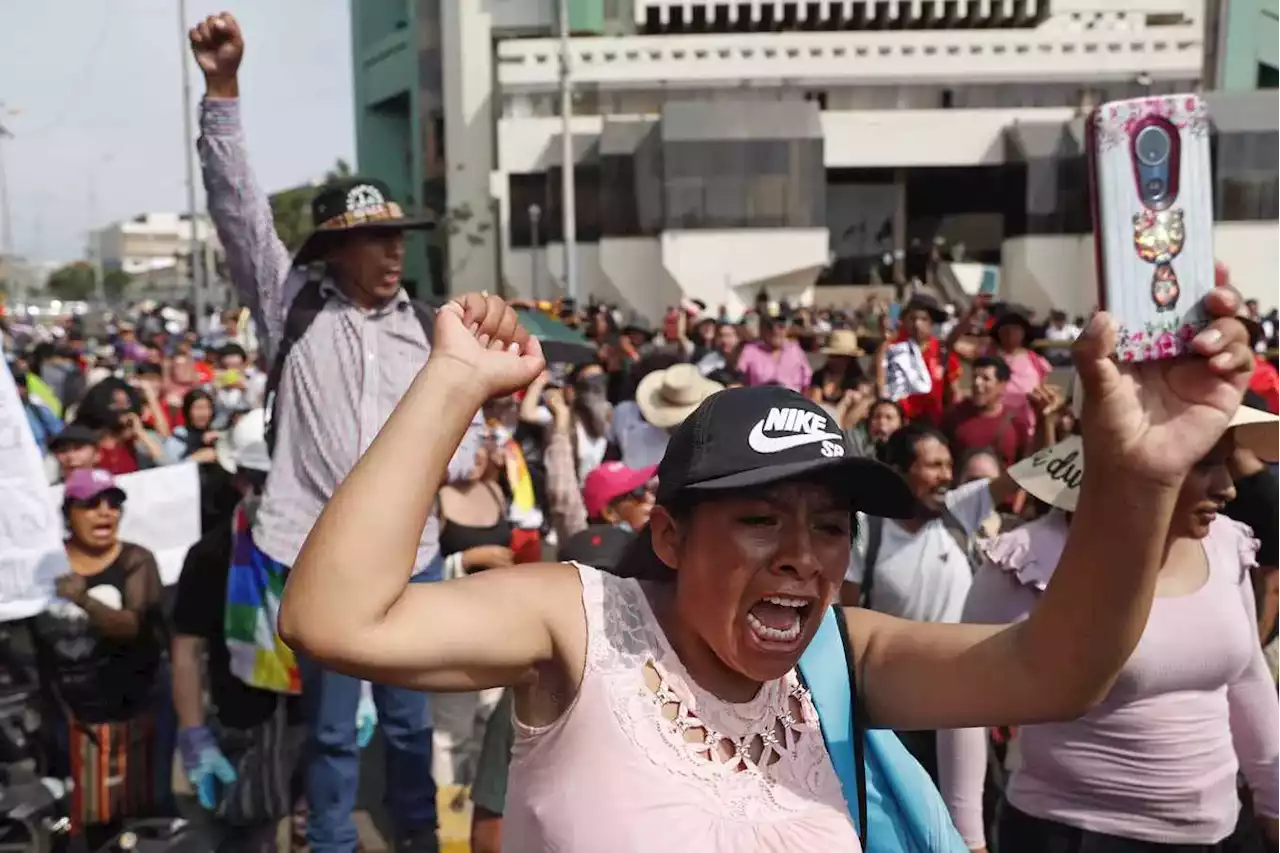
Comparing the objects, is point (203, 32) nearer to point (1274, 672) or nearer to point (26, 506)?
point (26, 506)

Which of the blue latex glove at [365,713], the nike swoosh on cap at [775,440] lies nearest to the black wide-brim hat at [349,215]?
the blue latex glove at [365,713]

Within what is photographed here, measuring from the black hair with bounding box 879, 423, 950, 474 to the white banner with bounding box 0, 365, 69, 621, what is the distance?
2774 mm

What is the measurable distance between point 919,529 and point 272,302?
2.18m

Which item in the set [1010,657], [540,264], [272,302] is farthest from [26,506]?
[540,264]

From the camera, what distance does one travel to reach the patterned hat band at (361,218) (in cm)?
328

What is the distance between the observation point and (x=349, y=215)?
3.30m

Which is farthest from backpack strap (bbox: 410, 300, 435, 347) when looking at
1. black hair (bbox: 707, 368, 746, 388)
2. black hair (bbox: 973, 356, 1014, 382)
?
black hair (bbox: 707, 368, 746, 388)

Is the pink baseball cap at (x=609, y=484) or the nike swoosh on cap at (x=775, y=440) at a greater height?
the nike swoosh on cap at (x=775, y=440)

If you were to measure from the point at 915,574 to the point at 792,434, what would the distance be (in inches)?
93.4

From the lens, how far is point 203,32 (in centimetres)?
289

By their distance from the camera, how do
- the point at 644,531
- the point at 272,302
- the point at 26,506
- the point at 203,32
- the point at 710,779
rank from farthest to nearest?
the point at 272,302
the point at 26,506
the point at 203,32
the point at 644,531
the point at 710,779

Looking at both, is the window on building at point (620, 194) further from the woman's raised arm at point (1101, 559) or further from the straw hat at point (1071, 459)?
the woman's raised arm at point (1101, 559)

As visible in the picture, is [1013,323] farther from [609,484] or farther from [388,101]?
[388,101]

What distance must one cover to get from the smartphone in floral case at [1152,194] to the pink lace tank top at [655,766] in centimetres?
80
